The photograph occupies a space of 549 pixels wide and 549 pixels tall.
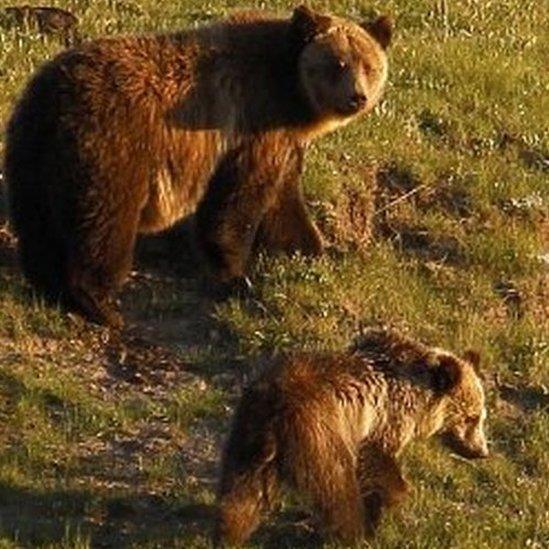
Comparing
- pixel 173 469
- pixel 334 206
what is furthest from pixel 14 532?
pixel 334 206

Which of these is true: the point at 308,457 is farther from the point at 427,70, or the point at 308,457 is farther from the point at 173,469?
the point at 427,70

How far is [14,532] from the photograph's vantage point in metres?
7.94

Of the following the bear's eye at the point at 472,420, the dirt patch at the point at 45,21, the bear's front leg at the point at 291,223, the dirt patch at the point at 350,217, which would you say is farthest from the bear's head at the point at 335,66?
the dirt patch at the point at 45,21

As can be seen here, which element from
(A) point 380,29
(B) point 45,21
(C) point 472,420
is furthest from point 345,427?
(B) point 45,21

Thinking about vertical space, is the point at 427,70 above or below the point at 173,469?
above

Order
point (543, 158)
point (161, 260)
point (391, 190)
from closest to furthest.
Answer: point (161, 260), point (391, 190), point (543, 158)

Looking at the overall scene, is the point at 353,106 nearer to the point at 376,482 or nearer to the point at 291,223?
the point at 291,223

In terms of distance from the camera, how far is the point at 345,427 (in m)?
8.05

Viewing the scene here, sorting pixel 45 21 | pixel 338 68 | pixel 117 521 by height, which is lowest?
pixel 117 521

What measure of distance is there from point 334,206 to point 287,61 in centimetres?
114

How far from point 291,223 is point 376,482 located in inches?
115

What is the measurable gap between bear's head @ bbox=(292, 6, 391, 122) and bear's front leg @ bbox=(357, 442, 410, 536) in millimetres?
3052

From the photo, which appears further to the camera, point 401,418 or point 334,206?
point 334,206

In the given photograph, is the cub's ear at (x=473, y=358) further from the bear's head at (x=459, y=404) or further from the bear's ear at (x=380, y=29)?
the bear's ear at (x=380, y=29)
